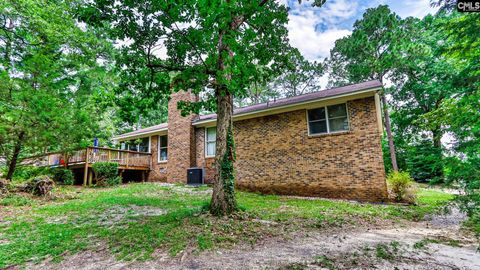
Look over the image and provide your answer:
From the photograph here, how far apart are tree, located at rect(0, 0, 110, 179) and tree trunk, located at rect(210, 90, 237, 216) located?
4.01 m

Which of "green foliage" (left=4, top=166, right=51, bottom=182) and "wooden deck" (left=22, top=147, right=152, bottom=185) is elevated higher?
"wooden deck" (left=22, top=147, right=152, bottom=185)

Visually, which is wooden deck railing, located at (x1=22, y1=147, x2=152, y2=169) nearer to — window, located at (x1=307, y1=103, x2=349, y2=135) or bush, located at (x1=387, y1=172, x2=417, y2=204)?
window, located at (x1=307, y1=103, x2=349, y2=135)

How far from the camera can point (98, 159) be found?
43.2 feet

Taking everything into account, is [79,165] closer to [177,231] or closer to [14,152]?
[14,152]

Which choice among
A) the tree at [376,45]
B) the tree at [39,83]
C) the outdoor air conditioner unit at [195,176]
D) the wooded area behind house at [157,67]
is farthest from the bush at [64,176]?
the tree at [376,45]

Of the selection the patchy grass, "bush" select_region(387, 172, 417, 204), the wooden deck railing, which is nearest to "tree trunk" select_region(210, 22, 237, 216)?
the patchy grass

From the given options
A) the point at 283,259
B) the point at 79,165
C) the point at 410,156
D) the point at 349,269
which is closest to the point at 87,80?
the point at 79,165

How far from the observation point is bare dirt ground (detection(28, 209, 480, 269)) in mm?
2967

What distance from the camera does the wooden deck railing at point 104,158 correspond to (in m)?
12.9

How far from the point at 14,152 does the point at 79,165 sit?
6503mm

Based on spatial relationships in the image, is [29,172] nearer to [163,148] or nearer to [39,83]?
[163,148]

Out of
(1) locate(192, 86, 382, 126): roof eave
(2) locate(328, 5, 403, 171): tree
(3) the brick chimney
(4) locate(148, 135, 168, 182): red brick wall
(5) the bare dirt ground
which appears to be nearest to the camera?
(5) the bare dirt ground

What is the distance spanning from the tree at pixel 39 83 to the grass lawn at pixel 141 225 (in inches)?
86.4

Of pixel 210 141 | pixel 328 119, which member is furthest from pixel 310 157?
pixel 210 141
